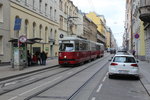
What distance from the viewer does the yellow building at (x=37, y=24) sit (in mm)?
28625

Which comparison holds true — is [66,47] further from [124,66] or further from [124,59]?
[124,66]

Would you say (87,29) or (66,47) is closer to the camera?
(66,47)

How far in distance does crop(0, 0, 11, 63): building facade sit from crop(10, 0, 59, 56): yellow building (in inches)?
38.3

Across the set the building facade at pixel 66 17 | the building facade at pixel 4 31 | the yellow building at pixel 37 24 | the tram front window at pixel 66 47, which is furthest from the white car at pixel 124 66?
the building facade at pixel 66 17

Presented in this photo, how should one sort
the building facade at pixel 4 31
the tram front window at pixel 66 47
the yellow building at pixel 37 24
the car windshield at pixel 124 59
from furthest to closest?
1. the yellow building at pixel 37 24
2. the tram front window at pixel 66 47
3. the building facade at pixel 4 31
4. the car windshield at pixel 124 59

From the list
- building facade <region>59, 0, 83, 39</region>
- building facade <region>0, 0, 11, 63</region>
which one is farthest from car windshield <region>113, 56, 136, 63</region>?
building facade <region>59, 0, 83, 39</region>

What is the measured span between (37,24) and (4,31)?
1119 centimetres

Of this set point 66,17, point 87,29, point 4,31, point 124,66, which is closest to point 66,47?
point 4,31

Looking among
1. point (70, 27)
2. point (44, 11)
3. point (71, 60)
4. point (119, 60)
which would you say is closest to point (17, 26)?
point (71, 60)

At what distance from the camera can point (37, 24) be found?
119 feet

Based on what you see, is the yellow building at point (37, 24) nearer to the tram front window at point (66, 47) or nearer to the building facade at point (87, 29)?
the tram front window at point (66, 47)

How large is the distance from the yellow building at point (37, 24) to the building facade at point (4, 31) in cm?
97

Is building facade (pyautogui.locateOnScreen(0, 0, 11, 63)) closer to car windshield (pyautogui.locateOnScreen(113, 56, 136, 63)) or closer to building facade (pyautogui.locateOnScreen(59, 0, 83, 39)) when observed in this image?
car windshield (pyautogui.locateOnScreen(113, 56, 136, 63))

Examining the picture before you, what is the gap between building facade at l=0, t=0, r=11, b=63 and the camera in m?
24.9
